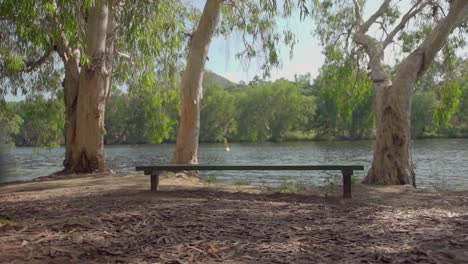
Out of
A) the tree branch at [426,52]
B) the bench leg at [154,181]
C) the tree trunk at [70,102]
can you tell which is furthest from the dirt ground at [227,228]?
the tree trunk at [70,102]

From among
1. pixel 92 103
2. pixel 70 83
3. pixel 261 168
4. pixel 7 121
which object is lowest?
pixel 261 168

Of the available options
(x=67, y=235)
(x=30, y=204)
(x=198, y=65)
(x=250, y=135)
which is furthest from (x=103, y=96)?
(x=250, y=135)

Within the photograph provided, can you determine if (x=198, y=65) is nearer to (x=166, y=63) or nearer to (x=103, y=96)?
(x=103, y=96)

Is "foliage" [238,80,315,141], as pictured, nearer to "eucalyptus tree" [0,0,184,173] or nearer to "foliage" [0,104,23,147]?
"foliage" [0,104,23,147]

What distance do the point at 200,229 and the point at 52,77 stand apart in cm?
1176

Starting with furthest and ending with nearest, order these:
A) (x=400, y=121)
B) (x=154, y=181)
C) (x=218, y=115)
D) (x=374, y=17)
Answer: (x=218, y=115) < (x=374, y=17) < (x=400, y=121) < (x=154, y=181)

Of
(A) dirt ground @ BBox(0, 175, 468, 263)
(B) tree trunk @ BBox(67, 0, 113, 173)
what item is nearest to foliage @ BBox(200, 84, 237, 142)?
(B) tree trunk @ BBox(67, 0, 113, 173)

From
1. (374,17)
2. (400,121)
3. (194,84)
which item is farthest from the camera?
(374,17)

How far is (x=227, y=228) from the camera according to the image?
3965mm

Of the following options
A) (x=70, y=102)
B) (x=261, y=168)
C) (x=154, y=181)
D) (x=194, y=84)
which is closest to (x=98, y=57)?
(x=70, y=102)

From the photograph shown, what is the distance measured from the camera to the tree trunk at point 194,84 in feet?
29.7

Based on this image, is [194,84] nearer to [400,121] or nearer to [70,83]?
[70,83]

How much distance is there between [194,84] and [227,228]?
5473mm

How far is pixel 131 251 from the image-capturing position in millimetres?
3244
